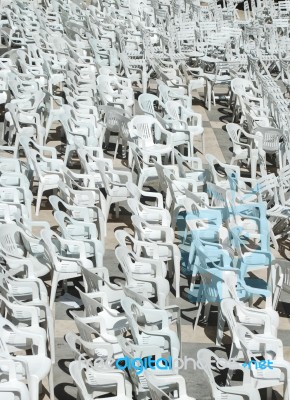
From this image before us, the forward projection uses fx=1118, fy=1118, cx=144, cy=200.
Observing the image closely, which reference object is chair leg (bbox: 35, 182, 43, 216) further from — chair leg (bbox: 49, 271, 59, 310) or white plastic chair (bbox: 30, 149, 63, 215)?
chair leg (bbox: 49, 271, 59, 310)

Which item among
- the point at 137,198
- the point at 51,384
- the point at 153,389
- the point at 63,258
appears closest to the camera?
the point at 153,389

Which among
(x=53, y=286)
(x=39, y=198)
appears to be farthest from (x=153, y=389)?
(x=39, y=198)

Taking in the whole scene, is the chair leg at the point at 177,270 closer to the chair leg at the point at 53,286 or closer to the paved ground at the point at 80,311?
the paved ground at the point at 80,311

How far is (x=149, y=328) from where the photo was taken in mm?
10094

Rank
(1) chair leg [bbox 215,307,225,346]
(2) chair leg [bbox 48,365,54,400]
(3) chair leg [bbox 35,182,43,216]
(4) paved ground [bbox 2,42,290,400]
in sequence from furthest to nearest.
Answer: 1. (3) chair leg [bbox 35,182,43,216]
2. (1) chair leg [bbox 215,307,225,346]
3. (4) paved ground [bbox 2,42,290,400]
4. (2) chair leg [bbox 48,365,54,400]

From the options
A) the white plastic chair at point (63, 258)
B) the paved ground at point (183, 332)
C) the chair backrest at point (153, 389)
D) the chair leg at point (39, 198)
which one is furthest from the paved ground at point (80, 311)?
the chair backrest at point (153, 389)

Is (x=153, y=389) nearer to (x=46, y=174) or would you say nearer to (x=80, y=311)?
(x=80, y=311)

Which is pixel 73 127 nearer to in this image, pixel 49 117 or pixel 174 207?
pixel 49 117

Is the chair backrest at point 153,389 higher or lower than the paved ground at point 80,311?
higher

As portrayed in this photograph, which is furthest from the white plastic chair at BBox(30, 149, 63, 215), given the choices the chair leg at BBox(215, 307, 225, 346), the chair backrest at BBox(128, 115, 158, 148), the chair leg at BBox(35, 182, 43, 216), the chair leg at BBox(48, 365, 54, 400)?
the chair leg at BBox(48, 365, 54, 400)

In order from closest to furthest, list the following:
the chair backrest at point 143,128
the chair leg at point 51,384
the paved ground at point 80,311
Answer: the chair leg at point 51,384
the paved ground at point 80,311
the chair backrest at point 143,128

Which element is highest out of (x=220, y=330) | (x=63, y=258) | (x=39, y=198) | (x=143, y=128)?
(x=143, y=128)

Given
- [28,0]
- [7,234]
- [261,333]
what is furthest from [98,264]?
[28,0]

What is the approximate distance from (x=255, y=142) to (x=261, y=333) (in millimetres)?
5333
